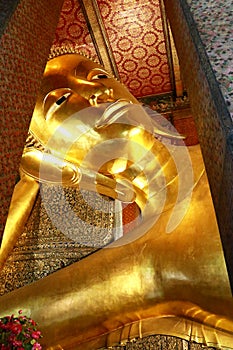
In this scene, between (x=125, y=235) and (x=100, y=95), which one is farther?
(x=100, y=95)

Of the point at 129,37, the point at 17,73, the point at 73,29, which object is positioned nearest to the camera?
the point at 17,73

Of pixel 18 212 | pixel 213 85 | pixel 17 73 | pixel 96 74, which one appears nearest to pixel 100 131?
pixel 96 74

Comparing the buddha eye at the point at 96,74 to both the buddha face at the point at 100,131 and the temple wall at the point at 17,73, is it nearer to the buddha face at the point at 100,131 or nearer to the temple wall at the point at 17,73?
the buddha face at the point at 100,131

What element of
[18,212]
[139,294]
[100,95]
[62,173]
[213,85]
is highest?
[213,85]

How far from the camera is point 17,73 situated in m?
1.66

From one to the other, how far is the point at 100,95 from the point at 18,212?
3.75 ft

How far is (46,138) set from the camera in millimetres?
3148

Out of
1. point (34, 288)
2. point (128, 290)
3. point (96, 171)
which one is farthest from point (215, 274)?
point (96, 171)

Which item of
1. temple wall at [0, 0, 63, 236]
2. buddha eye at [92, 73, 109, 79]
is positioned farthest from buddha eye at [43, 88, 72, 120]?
temple wall at [0, 0, 63, 236]

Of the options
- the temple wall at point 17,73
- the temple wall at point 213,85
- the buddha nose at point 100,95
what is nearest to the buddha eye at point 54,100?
the buddha nose at point 100,95

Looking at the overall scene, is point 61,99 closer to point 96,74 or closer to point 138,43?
point 96,74

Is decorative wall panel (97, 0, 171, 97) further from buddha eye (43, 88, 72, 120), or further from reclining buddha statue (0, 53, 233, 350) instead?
buddha eye (43, 88, 72, 120)

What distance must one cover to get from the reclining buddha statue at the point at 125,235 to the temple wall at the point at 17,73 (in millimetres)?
1012

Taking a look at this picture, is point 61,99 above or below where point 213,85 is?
below
